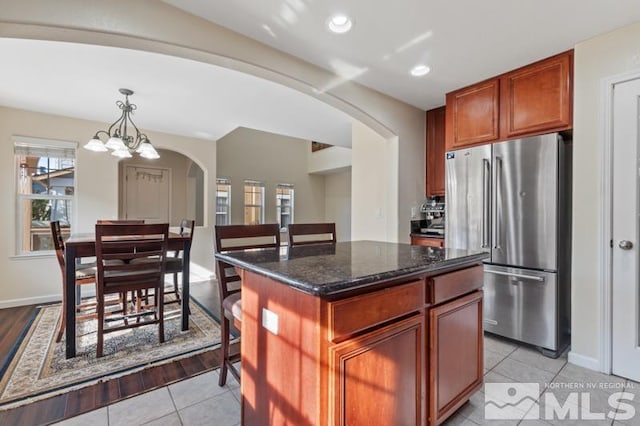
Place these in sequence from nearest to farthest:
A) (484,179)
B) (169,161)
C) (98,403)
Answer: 1. (98,403)
2. (484,179)
3. (169,161)

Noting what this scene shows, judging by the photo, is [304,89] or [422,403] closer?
[422,403]

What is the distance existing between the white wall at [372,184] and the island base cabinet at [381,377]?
2278 millimetres

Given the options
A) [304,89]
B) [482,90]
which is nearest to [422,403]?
[304,89]

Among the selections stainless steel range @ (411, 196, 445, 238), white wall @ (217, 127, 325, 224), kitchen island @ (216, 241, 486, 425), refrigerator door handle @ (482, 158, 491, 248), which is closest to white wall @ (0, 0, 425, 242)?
stainless steel range @ (411, 196, 445, 238)

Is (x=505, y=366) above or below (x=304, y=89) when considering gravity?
below

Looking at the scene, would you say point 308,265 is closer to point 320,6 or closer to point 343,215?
point 320,6

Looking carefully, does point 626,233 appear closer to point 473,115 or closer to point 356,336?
point 473,115

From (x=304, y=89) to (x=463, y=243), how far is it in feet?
6.91

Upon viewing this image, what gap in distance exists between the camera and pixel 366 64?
8.61ft

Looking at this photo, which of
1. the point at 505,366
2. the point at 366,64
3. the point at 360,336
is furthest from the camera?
the point at 366,64

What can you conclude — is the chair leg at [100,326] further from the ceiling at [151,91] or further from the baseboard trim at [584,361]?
the baseboard trim at [584,361]

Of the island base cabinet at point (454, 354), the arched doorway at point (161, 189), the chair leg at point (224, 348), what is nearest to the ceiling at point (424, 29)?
the island base cabinet at point (454, 354)

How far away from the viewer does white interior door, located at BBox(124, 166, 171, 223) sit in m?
5.85

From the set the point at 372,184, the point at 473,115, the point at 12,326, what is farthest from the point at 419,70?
the point at 12,326
